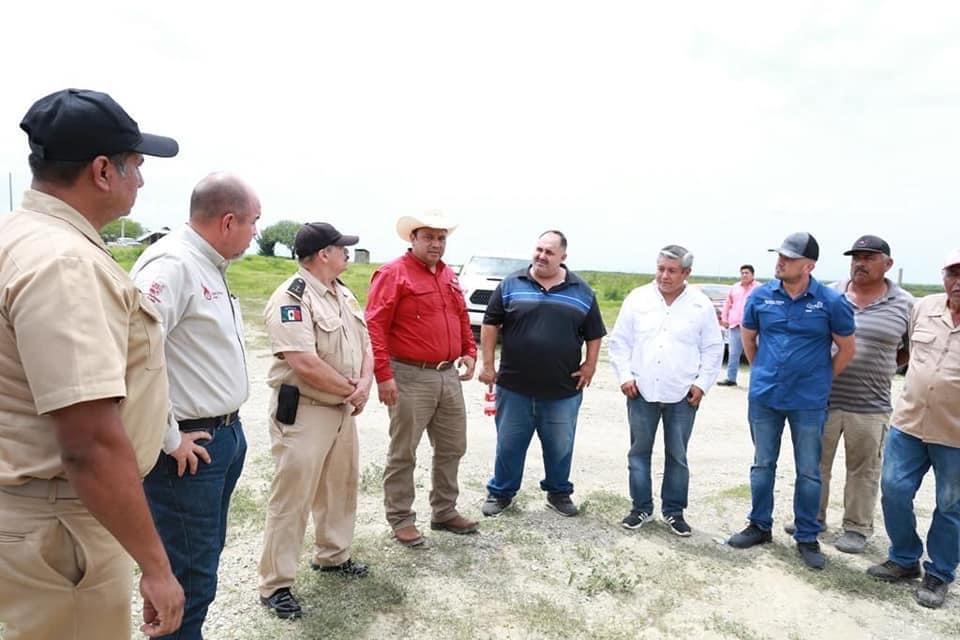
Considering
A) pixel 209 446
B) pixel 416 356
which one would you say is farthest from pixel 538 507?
pixel 209 446

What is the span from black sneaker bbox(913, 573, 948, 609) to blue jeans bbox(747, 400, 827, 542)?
609 mm

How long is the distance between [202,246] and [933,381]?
3.98 meters

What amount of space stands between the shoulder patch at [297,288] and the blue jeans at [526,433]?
6.61 ft

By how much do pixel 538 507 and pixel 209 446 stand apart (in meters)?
3.06

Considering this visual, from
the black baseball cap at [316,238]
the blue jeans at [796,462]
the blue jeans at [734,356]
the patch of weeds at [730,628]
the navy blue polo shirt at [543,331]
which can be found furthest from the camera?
the blue jeans at [734,356]

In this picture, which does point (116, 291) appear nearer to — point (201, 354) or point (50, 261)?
point (50, 261)

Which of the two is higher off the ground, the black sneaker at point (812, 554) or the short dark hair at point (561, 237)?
the short dark hair at point (561, 237)

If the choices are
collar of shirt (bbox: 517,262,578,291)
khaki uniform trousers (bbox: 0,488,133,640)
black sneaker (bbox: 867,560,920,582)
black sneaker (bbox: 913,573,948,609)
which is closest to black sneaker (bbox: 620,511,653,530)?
black sneaker (bbox: 867,560,920,582)

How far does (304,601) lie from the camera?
3.32m

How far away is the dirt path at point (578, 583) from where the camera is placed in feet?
10.6

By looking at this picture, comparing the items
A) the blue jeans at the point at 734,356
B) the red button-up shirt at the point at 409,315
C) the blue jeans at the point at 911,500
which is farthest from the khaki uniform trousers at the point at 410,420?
the blue jeans at the point at 734,356

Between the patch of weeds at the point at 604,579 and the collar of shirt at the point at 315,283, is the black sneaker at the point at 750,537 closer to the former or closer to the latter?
the patch of weeds at the point at 604,579

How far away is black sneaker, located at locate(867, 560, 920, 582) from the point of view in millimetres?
3906

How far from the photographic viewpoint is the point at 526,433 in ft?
15.6
